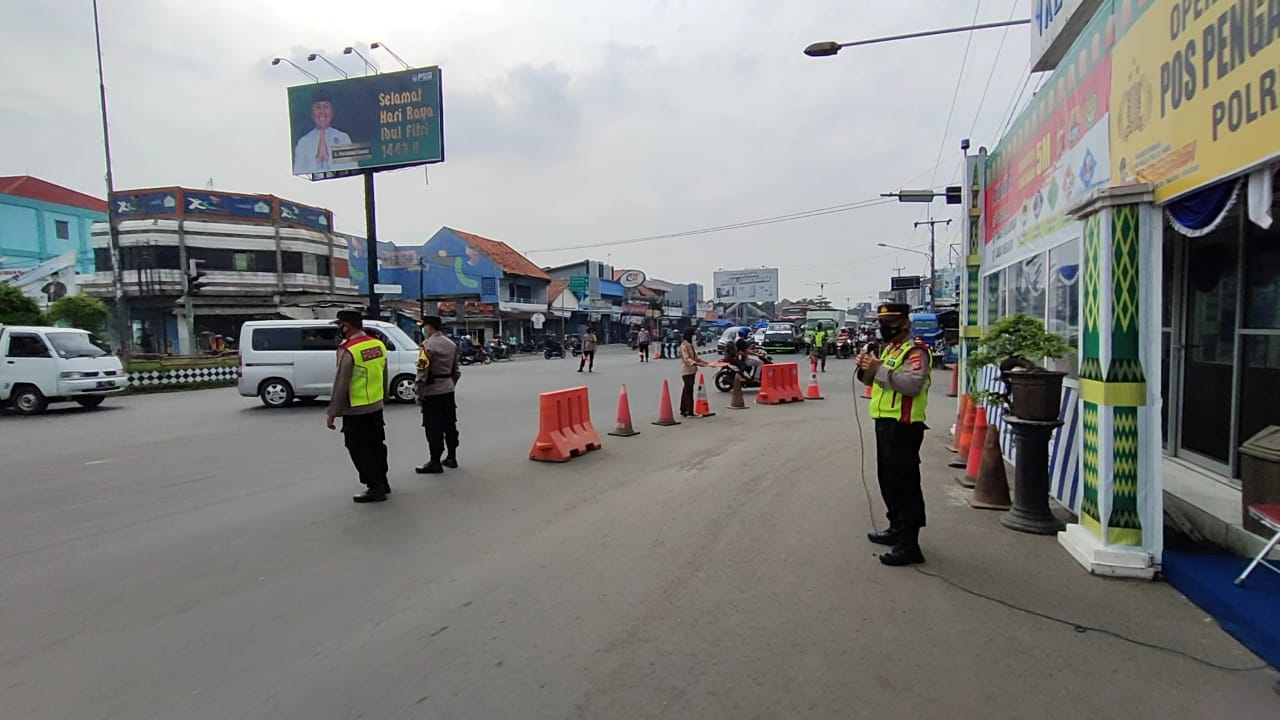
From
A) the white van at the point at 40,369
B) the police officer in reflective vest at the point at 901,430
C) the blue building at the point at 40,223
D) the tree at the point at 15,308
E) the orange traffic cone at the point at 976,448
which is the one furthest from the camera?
the blue building at the point at 40,223

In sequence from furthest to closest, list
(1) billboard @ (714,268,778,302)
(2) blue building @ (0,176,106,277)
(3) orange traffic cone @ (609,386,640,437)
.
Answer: (1) billboard @ (714,268,778,302) < (2) blue building @ (0,176,106,277) < (3) orange traffic cone @ (609,386,640,437)

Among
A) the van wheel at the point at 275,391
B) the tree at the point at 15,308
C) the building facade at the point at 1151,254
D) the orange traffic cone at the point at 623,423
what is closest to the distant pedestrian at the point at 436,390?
the orange traffic cone at the point at 623,423

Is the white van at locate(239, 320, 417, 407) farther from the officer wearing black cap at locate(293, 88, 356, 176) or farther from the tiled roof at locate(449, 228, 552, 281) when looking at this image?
the tiled roof at locate(449, 228, 552, 281)

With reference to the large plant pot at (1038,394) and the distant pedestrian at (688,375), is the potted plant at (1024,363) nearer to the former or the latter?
the large plant pot at (1038,394)

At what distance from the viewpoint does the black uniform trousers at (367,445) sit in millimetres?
6559

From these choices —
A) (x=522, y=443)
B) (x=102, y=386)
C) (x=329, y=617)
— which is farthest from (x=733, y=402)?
(x=102, y=386)

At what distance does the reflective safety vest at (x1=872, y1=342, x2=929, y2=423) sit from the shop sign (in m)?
1.81

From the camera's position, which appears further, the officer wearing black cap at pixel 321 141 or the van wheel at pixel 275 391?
the officer wearing black cap at pixel 321 141

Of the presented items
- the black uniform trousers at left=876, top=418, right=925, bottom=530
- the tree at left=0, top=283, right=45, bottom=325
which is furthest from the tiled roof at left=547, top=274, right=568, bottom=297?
the black uniform trousers at left=876, top=418, right=925, bottom=530

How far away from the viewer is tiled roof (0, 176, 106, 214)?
4900 centimetres

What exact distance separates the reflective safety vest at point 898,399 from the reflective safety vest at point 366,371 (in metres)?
4.36

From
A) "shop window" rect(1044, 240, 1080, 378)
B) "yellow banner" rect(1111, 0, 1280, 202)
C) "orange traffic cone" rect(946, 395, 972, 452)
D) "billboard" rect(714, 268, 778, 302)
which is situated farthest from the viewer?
"billboard" rect(714, 268, 778, 302)

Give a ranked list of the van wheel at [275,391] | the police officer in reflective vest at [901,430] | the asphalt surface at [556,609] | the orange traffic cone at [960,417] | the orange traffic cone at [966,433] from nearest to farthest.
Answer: the asphalt surface at [556,609]
the police officer in reflective vest at [901,430]
the orange traffic cone at [966,433]
the orange traffic cone at [960,417]
the van wheel at [275,391]

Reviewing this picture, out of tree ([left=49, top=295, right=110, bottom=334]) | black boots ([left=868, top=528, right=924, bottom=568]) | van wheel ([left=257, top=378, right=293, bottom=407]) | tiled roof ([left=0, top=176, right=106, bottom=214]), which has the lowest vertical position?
black boots ([left=868, top=528, right=924, bottom=568])
